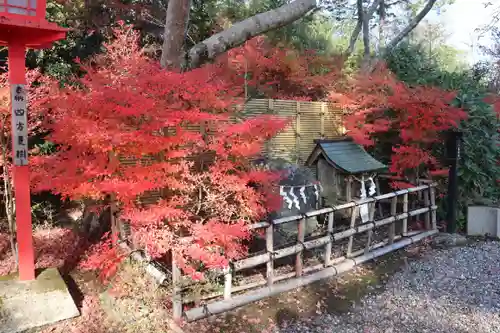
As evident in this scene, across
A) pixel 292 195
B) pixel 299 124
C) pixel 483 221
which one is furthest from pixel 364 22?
pixel 292 195

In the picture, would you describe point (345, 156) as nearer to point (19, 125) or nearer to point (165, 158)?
point (165, 158)

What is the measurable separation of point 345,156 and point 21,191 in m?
5.58

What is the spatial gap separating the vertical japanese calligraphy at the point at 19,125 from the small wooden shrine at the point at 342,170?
5.10 meters

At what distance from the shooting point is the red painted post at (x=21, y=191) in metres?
4.54

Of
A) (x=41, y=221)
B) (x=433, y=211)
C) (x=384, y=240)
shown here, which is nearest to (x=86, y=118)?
(x=41, y=221)

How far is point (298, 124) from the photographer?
345 inches

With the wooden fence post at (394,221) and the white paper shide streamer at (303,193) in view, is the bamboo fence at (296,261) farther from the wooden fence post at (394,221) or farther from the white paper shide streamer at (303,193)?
the white paper shide streamer at (303,193)

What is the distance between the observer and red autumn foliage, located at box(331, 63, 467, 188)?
7605 millimetres

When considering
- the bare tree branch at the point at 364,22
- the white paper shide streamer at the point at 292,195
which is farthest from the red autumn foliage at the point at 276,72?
the white paper shide streamer at the point at 292,195

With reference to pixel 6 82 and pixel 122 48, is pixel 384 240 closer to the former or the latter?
pixel 122 48

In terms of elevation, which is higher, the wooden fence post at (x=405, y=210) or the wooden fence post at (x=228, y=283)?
the wooden fence post at (x=405, y=210)

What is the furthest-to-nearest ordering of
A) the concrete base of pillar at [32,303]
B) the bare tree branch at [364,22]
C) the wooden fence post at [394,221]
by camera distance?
the bare tree branch at [364,22] → the wooden fence post at [394,221] → the concrete base of pillar at [32,303]

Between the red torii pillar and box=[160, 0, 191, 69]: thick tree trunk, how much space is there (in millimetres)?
1699

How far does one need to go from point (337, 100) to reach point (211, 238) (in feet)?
19.1
